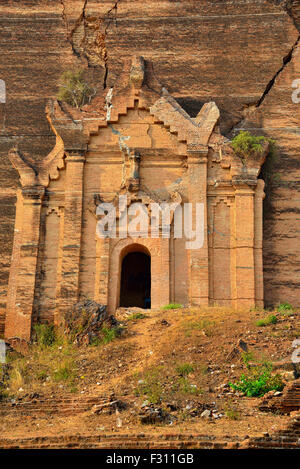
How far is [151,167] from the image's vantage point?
22312 mm

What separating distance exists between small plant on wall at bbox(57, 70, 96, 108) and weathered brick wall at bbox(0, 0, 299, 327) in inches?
18.1

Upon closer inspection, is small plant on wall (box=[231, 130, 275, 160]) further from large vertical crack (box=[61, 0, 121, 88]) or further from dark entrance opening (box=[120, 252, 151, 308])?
large vertical crack (box=[61, 0, 121, 88])

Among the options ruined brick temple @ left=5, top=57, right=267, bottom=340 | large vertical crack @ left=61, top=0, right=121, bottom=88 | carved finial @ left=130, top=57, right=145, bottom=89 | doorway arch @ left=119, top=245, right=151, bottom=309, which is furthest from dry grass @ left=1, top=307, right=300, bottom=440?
large vertical crack @ left=61, top=0, right=121, bottom=88

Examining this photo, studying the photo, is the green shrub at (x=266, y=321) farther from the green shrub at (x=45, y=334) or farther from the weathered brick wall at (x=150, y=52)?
the weathered brick wall at (x=150, y=52)

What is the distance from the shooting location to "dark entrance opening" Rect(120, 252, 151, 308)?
80.5 ft

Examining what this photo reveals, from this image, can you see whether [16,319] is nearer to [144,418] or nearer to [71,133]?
[71,133]

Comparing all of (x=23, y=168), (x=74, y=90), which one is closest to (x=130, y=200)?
(x=23, y=168)

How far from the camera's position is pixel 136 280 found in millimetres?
24859

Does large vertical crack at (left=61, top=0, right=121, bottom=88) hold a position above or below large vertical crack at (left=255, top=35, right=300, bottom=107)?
above

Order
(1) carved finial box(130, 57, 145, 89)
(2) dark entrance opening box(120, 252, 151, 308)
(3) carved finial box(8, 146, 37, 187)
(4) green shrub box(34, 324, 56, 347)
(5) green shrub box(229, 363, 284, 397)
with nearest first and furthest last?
(5) green shrub box(229, 363, 284, 397), (4) green shrub box(34, 324, 56, 347), (3) carved finial box(8, 146, 37, 187), (1) carved finial box(130, 57, 145, 89), (2) dark entrance opening box(120, 252, 151, 308)

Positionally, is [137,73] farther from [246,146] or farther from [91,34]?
[91,34]

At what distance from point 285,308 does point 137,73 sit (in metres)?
9.06

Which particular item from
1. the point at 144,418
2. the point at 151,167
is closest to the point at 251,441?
the point at 144,418

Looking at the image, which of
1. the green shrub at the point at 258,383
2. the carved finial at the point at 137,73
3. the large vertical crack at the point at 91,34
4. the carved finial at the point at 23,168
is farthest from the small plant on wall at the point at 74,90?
the green shrub at the point at 258,383
